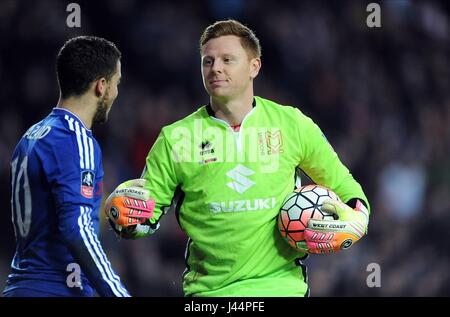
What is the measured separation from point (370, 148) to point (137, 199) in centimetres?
525

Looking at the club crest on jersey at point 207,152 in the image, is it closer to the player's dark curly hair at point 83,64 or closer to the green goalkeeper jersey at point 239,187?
the green goalkeeper jersey at point 239,187

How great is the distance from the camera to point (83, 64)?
505cm

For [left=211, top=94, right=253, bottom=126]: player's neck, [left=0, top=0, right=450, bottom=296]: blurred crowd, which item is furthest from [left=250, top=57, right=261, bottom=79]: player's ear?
[left=0, top=0, right=450, bottom=296]: blurred crowd

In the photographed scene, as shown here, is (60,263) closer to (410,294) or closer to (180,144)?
(180,144)

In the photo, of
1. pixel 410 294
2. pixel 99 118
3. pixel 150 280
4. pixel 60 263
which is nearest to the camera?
pixel 60 263

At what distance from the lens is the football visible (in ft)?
15.7

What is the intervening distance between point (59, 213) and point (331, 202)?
141 centimetres

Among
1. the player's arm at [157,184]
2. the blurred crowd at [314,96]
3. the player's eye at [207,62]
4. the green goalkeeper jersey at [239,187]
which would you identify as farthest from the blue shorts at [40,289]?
the blurred crowd at [314,96]

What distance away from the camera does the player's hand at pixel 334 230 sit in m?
4.80

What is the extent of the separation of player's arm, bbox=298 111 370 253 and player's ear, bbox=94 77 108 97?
1094mm

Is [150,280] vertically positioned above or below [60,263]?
below

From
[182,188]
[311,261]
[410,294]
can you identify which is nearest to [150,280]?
[311,261]

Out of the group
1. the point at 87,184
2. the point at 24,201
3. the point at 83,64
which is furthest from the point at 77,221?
the point at 83,64

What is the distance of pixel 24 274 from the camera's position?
4.74 metres
